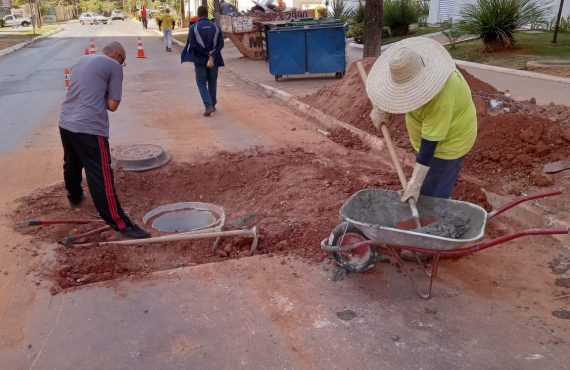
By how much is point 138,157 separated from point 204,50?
3645 millimetres

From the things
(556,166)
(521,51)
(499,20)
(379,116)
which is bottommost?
(556,166)

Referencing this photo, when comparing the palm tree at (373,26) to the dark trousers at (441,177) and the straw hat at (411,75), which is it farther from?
the dark trousers at (441,177)

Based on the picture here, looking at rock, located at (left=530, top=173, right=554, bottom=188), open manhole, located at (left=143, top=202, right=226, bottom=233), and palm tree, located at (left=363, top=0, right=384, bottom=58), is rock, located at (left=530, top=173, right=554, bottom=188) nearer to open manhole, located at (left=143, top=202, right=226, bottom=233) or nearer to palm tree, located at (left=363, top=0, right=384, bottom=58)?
open manhole, located at (left=143, top=202, right=226, bottom=233)

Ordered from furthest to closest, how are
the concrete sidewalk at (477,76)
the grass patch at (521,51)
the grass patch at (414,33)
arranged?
the grass patch at (414,33), the grass patch at (521,51), the concrete sidewalk at (477,76)

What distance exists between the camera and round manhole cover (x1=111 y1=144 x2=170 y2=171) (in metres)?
6.46

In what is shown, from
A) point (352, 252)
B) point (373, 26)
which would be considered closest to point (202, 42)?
point (373, 26)

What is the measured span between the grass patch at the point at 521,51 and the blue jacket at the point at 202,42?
753 centimetres

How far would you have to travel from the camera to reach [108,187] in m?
4.66

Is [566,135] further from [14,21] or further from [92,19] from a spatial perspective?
[92,19]

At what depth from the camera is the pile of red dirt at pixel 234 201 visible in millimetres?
4410

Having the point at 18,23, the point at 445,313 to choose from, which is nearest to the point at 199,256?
the point at 445,313

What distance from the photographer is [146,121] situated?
368 inches

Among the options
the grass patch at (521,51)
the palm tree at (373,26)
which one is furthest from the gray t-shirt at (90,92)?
the grass patch at (521,51)

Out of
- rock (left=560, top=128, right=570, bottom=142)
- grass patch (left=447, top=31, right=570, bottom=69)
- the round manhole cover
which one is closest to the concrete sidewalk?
grass patch (left=447, top=31, right=570, bottom=69)
